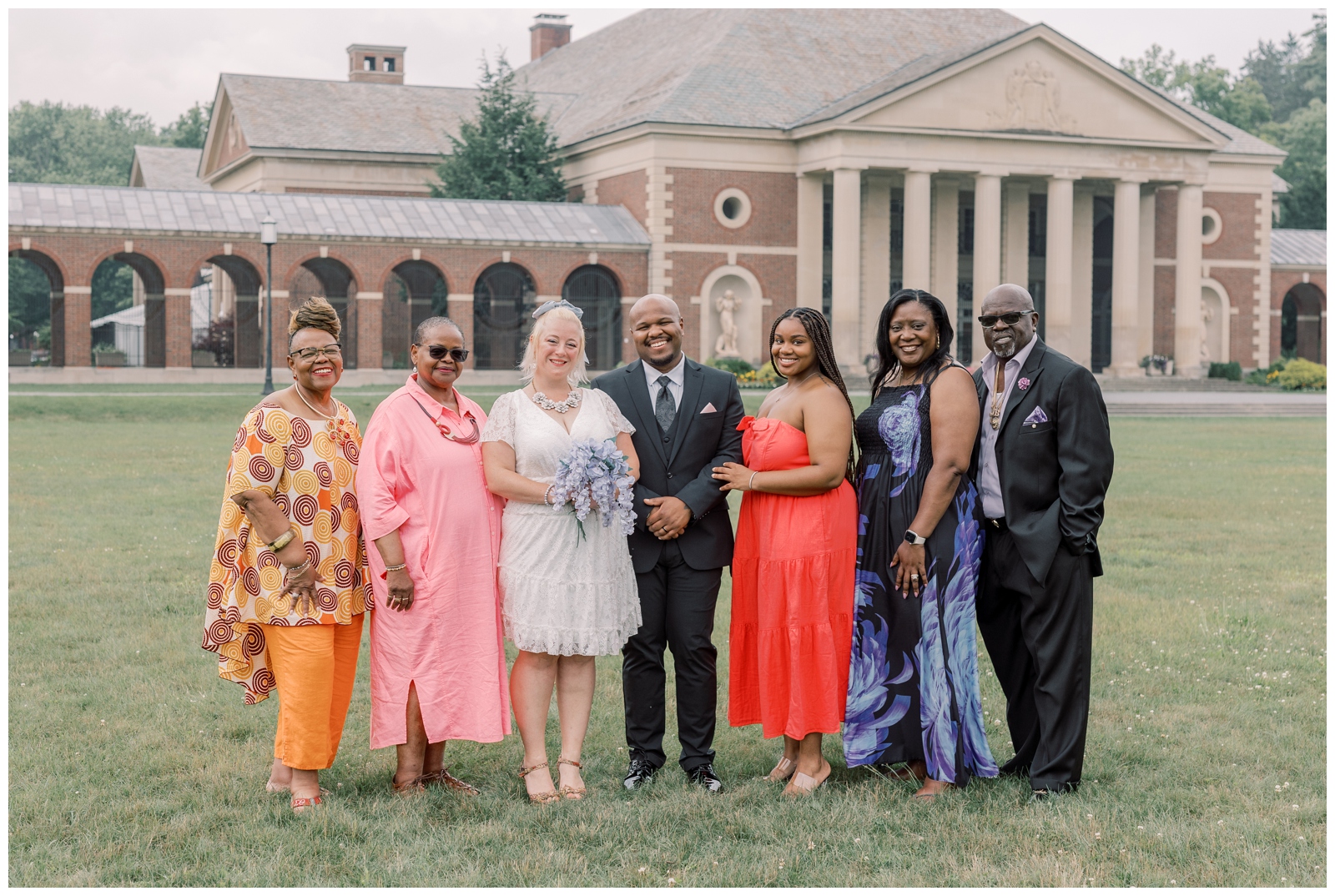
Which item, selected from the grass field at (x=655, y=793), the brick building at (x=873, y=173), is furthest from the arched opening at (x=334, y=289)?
the grass field at (x=655, y=793)

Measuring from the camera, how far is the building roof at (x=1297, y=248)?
52.1 metres

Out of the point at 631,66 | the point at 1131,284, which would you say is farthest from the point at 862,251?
the point at 631,66

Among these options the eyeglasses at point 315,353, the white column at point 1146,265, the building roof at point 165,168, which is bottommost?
the eyeglasses at point 315,353

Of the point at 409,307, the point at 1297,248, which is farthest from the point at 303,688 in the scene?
the point at 1297,248

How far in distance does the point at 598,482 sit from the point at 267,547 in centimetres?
136

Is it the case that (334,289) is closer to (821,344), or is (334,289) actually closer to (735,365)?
(735,365)

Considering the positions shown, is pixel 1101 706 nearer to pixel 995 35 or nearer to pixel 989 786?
pixel 989 786

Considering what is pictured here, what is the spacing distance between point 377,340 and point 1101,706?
3467 centimetres

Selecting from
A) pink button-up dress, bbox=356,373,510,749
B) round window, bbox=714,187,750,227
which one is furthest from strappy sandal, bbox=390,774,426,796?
round window, bbox=714,187,750,227

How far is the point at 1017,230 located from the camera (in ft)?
157

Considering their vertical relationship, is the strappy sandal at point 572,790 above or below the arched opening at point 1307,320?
below

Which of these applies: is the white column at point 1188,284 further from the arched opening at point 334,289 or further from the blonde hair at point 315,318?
the blonde hair at point 315,318

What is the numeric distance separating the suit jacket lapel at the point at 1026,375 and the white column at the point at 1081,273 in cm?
4462

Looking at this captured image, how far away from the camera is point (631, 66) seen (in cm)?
5084
